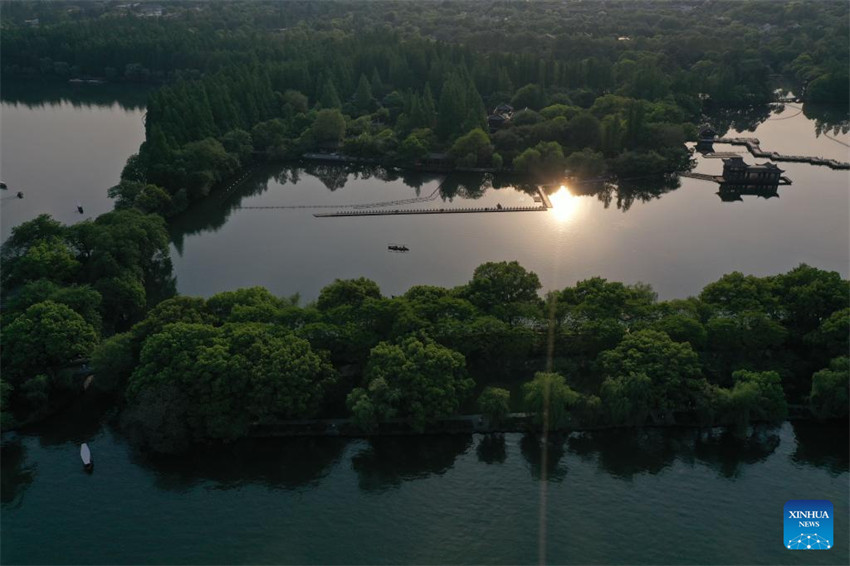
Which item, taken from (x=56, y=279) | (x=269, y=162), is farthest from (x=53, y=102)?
(x=56, y=279)

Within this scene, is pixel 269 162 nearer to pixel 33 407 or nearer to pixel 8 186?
pixel 8 186

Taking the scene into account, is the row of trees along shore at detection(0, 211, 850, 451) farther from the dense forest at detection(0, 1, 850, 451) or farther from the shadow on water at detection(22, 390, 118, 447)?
the shadow on water at detection(22, 390, 118, 447)

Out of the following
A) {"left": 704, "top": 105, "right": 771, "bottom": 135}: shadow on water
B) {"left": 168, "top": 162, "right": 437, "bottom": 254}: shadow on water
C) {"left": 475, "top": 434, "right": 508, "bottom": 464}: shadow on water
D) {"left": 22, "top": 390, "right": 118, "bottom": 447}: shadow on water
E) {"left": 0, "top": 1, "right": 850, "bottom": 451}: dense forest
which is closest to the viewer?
{"left": 475, "top": 434, "right": 508, "bottom": 464}: shadow on water

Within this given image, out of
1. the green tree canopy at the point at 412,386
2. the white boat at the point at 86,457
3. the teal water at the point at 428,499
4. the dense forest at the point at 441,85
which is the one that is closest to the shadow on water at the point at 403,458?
the teal water at the point at 428,499

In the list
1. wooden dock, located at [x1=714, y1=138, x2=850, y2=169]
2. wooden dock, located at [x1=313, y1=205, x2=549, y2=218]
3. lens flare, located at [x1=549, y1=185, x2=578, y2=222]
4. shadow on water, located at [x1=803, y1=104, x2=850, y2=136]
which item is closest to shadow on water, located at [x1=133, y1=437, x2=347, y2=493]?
wooden dock, located at [x1=313, y1=205, x2=549, y2=218]

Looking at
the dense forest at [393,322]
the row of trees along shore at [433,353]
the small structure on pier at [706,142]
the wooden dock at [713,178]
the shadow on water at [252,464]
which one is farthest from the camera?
the small structure on pier at [706,142]

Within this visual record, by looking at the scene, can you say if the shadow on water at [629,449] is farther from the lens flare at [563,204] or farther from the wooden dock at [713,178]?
the wooden dock at [713,178]
